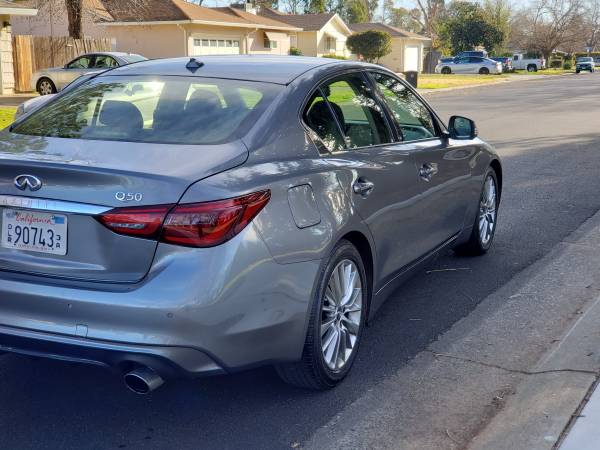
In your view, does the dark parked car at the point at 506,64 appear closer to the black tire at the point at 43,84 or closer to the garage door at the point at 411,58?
the garage door at the point at 411,58

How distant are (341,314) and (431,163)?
1.53 meters

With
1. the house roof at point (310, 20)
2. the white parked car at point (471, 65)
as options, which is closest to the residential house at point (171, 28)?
the house roof at point (310, 20)

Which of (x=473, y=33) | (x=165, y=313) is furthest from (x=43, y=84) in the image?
(x=473, y=33)

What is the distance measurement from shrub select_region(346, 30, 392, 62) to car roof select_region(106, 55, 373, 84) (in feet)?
160

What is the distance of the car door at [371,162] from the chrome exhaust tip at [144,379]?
139cm

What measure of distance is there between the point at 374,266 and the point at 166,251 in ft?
4.99

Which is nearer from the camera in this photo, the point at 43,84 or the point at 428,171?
the point at 428,171

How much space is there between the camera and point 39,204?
11.4ft

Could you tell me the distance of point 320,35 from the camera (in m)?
56.5

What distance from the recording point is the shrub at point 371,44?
172 ft

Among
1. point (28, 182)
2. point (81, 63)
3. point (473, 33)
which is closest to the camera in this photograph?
point (28, 182)

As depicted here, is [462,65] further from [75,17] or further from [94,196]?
[94,196]

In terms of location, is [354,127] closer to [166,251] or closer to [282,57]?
[282,57]

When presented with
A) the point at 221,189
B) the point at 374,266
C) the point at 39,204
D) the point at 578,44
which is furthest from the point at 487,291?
the point at 578,44
